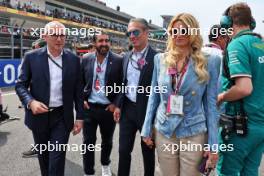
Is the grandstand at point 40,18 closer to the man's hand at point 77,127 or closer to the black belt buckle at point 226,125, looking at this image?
the man's hand at point 77,127

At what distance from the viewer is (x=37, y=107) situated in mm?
3012

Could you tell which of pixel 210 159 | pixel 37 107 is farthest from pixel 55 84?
pixel 210 159

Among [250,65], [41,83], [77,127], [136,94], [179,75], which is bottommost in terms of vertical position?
[77,127]

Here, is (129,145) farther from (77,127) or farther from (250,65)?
(250,65)

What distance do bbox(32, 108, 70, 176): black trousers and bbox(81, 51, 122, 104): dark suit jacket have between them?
0.71 metres

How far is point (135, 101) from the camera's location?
135 inches

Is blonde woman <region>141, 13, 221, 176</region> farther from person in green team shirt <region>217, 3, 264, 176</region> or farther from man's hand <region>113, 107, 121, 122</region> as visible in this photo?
man's hand <region>113, 107, 121, 122</region>

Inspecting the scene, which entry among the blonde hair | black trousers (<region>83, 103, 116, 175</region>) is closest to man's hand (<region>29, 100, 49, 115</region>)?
black trousers (<region>83, 103, 116, 175</region>)

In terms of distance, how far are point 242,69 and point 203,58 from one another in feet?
1.02

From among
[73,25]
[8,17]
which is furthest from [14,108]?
[73,25]

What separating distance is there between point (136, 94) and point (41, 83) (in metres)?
1.01

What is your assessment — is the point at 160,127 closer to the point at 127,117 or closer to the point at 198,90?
the point at 198,90

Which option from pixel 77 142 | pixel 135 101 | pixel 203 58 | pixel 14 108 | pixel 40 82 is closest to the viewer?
pixel 203 58

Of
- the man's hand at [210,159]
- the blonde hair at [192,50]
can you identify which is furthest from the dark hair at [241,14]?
the man's hand at [210,159]
